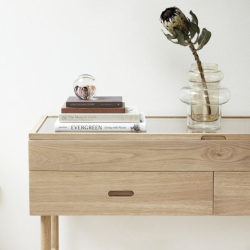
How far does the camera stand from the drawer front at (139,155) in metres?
1.80

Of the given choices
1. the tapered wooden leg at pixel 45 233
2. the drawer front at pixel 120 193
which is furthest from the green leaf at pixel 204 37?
the tapered wooden leg at pixel 45 233

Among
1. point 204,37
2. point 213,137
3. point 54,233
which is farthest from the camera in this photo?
point 54,233

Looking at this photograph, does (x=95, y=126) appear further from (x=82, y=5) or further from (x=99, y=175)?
(x=82, y=5)

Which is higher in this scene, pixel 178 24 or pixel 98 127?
pixel 178 24

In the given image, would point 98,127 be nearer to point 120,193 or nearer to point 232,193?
point 120,193

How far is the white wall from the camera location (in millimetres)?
2119

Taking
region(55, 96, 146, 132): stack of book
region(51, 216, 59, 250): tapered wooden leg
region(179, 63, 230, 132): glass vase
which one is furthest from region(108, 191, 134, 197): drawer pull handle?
region(51, 216, 59, 250): tapered wooden leg

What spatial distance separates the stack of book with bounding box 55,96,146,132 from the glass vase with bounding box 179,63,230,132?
0.65ft

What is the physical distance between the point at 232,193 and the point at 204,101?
33 cm

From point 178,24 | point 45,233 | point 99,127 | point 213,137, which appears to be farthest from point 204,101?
point 45,233

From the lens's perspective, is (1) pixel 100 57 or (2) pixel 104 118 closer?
(2) pixel 104 118

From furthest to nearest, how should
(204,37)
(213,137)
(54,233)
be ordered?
(54,233) < (204,37) < (213,137)

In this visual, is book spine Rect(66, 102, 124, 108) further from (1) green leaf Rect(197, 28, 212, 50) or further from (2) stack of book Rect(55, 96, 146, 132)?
(1) green leaf Rect(197, 28, 212, 50)

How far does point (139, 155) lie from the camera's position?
1.81 m
